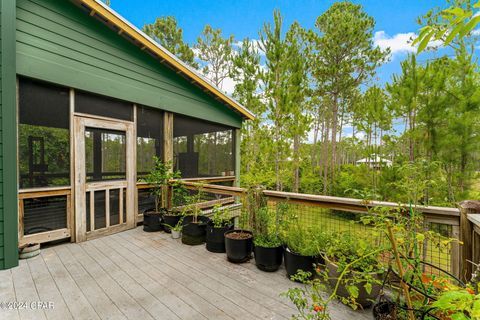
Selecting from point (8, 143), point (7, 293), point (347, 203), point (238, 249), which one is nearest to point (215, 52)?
point (8, 143)

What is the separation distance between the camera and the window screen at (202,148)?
4.96 metres

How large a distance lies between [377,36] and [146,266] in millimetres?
11981

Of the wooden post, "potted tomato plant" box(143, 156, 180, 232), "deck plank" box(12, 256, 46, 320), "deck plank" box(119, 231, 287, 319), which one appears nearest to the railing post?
"deck plank" box(119, 231, 287, 319)

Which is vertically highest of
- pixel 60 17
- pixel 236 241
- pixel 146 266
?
pixel 60 17

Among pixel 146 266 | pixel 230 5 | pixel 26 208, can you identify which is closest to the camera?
pixel 146 266

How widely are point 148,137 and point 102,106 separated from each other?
0.97 m

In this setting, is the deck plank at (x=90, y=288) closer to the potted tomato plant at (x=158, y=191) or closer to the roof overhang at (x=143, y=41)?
the potted tomato plant at (x=158, y=191)

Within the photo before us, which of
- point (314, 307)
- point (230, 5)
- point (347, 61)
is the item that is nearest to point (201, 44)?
point (230, 5)

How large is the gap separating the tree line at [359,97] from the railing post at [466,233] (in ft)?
0.49

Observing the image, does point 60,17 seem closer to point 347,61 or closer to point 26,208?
point 26,208

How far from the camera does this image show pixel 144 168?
171 inches

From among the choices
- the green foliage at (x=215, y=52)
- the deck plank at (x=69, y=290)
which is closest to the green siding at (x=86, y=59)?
the deck plank at (x=69, y=290)

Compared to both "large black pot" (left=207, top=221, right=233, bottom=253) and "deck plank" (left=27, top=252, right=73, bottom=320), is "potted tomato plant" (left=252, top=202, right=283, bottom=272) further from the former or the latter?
"deck plank" (left=27, top=252, right=73, bottom=320)

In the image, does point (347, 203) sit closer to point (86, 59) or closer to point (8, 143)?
point (8, 143)
